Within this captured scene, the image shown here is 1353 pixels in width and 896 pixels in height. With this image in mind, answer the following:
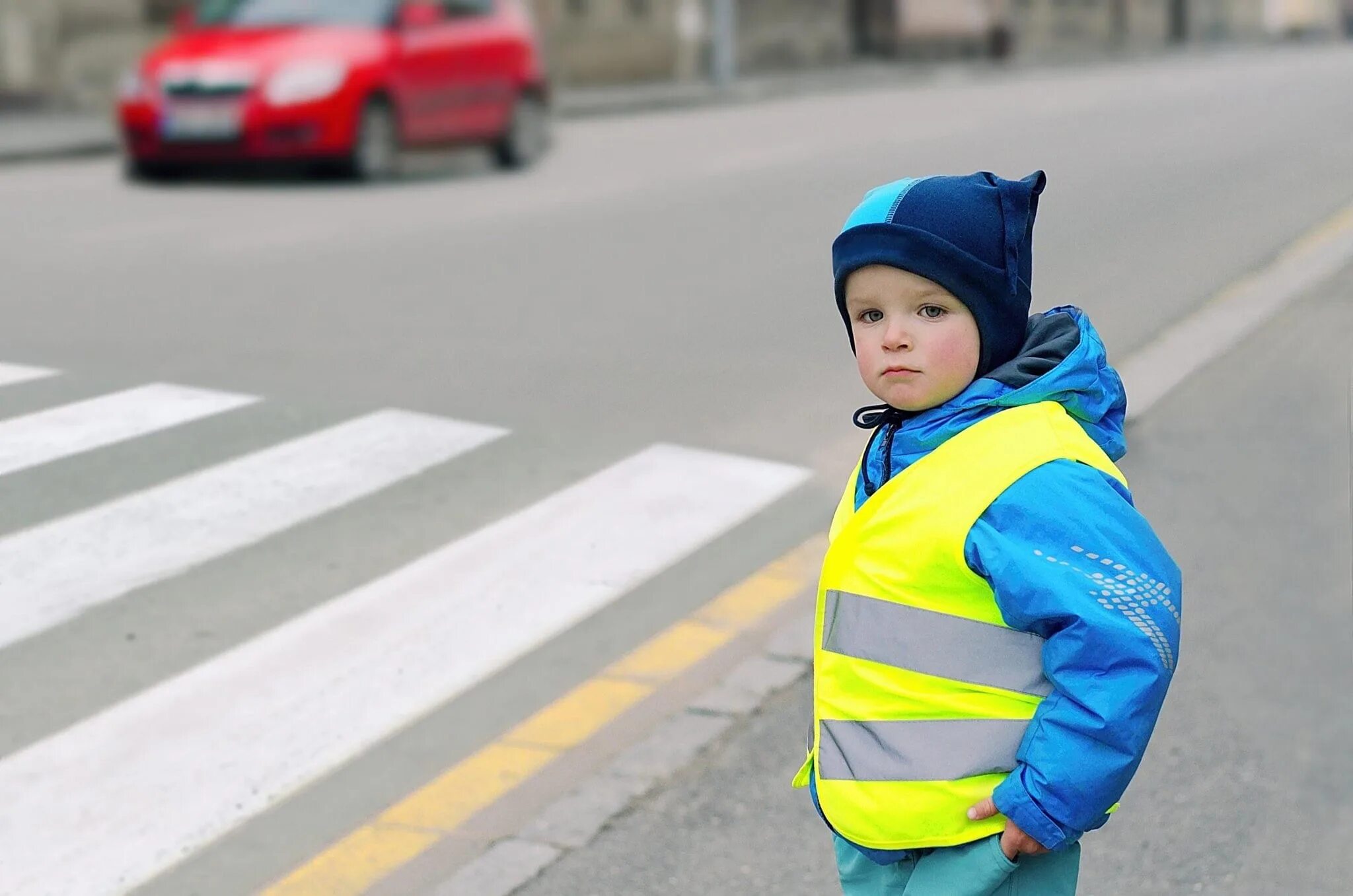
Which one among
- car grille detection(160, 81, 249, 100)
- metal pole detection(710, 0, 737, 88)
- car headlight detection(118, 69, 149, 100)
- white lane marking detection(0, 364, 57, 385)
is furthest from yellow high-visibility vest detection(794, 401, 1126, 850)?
metal pole detection(710, 0, 737, 88)

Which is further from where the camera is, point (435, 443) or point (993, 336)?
point (435, 443)

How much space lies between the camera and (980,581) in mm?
2330

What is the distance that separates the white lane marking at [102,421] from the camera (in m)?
6.90

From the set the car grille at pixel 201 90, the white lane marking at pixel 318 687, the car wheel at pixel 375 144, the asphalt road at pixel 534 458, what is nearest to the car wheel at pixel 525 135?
the car wheel at pixel 375 144

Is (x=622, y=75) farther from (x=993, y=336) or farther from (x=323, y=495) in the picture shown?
(x=993, y=336)

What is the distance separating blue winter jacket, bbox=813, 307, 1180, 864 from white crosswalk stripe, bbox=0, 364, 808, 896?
89.3 inches

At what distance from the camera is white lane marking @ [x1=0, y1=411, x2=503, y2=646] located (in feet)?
18.4

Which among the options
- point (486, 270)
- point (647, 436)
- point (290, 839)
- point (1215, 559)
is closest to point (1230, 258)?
point (486, 270)

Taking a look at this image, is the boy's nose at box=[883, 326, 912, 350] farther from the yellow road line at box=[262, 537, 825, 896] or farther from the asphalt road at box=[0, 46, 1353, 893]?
the yellow road line at box=[262, 537, 825, 896]

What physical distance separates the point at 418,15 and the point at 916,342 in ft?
48.9

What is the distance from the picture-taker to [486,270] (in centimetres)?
1141

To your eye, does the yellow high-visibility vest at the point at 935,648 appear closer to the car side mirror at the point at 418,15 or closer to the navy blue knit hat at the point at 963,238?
the navy blue knit hat at the point at 963,238

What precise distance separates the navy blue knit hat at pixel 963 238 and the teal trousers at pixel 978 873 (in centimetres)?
60

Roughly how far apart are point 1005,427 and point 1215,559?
3790 millimetres
